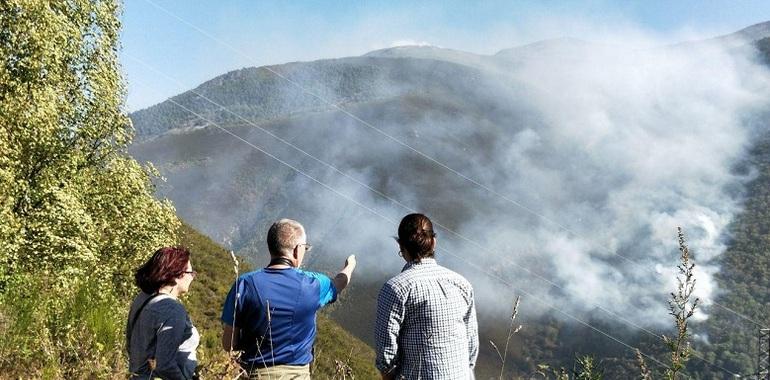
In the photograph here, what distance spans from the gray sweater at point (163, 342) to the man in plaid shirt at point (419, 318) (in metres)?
1.28

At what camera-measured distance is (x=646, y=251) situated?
190125mm

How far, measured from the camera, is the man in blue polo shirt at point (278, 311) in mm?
4336

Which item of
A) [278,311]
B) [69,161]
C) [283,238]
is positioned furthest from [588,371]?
[69,161]

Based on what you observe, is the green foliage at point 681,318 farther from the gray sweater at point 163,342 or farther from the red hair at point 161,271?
the red hair at point 161,271

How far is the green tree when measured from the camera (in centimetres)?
1181

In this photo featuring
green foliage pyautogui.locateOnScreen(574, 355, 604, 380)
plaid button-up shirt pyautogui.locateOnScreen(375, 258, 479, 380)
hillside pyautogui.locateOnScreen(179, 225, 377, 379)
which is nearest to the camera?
green foliage pyautogui.locateOnScreen(574, 355, 604, 380)

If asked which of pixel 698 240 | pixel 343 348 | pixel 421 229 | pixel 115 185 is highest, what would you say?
pixel 698 240

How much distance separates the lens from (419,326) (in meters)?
4.33

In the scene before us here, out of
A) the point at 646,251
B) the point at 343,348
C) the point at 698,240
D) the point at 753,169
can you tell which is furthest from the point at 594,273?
the point at 343,348

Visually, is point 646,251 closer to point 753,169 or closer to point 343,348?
point 753,169

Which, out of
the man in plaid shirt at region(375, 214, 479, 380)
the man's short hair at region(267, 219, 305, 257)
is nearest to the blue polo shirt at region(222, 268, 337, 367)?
the man's short hair at region(267, 219, 305, 257)

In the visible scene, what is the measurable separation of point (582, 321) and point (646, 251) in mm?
39309

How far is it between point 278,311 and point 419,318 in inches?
39.9

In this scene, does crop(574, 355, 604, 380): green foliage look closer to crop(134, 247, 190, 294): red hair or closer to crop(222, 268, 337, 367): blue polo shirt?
crop(222, 268, 337, 367): blue polo shirt
